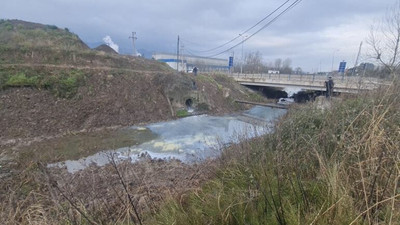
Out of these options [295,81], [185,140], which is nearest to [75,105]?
[185,140]

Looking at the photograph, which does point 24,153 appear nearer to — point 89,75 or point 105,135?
point 105,135

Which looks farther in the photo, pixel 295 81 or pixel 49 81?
pixel 295 81

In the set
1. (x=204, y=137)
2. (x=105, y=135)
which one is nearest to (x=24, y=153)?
(x=105, y=135)

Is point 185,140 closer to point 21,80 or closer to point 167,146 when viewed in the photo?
point 167,146

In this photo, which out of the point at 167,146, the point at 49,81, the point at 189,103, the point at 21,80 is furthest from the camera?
the point at 189,103

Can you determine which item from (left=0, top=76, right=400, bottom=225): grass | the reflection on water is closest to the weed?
the reflection on water

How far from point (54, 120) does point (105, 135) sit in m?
3.83

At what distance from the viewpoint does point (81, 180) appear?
22.2 feet

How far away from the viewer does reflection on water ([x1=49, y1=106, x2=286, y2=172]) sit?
27.1ft

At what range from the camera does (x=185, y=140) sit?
12953 millimetres

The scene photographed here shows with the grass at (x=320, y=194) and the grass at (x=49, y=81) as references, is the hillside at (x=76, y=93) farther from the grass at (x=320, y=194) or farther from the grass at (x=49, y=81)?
the grass at (x=320, y=194)

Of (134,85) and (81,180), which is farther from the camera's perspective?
(134,85)

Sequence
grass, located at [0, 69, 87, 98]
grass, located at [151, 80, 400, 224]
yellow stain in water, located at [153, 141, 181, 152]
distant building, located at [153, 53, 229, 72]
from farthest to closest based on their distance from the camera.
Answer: distant building, located at [153, 53, 229, 72], grass, located at [0, 69, 87, 98], yellow stain in water, located at [153, 141, 181, 152], grass, located at [151, 80, 400, 224]

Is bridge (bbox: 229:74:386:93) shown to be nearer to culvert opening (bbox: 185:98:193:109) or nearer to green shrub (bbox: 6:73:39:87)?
culvert opening (bbox: 185:98:193:109)
